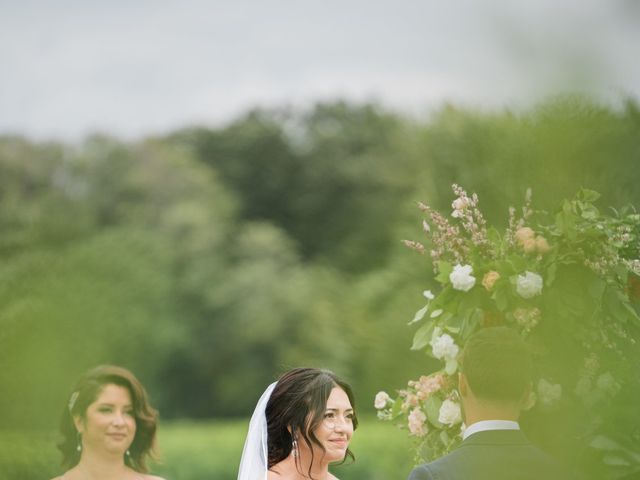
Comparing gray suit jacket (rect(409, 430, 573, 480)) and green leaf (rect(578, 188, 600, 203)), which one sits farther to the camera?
green leaf (rect(578, 188, 600, 203))

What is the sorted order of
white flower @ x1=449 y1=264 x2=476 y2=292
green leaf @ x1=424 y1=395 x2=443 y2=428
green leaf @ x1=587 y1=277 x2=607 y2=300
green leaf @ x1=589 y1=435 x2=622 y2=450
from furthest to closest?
1. green leaf @ x1=424 y1=395 x2=443 y2=428
2. white flower @ x1=449 y1=264 x2=476 y2=292
3. green leaf @ x1=587 y1=277 x2=607 y2=300
4. green leaf @ x1=589 y1=435 x2=622 y2=450

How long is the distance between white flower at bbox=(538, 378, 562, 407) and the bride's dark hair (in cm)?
106

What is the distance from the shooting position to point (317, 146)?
173 feet

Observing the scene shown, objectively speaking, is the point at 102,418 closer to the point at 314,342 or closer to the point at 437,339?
the point at 437,339

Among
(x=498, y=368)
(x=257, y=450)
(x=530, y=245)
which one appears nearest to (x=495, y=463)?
(x=498, y=368)

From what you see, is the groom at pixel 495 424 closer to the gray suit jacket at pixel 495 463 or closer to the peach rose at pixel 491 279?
the gray suit jacket at pixel 495 463

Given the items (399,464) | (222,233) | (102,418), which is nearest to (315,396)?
(102,418)

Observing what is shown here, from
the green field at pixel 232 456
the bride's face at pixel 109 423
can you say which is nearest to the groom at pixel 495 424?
Result: the bride's face at pixel 109 423

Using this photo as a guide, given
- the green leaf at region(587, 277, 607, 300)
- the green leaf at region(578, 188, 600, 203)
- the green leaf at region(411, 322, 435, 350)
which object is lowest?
the green leaf at region(411, 322, 435, 350)

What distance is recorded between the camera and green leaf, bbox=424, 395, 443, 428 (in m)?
3.77

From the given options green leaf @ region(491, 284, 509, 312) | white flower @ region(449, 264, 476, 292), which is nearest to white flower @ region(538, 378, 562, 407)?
green leaf @ region(491, 284, 509, 312)

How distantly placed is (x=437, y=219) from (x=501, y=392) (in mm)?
978

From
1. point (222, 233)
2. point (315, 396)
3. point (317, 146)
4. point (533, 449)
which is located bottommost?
point (533, 449)

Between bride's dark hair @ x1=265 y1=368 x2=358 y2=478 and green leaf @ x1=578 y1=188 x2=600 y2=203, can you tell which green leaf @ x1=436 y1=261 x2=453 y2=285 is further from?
bride's dark hair @ x1=265 y1=368 x2=358 y2=478
